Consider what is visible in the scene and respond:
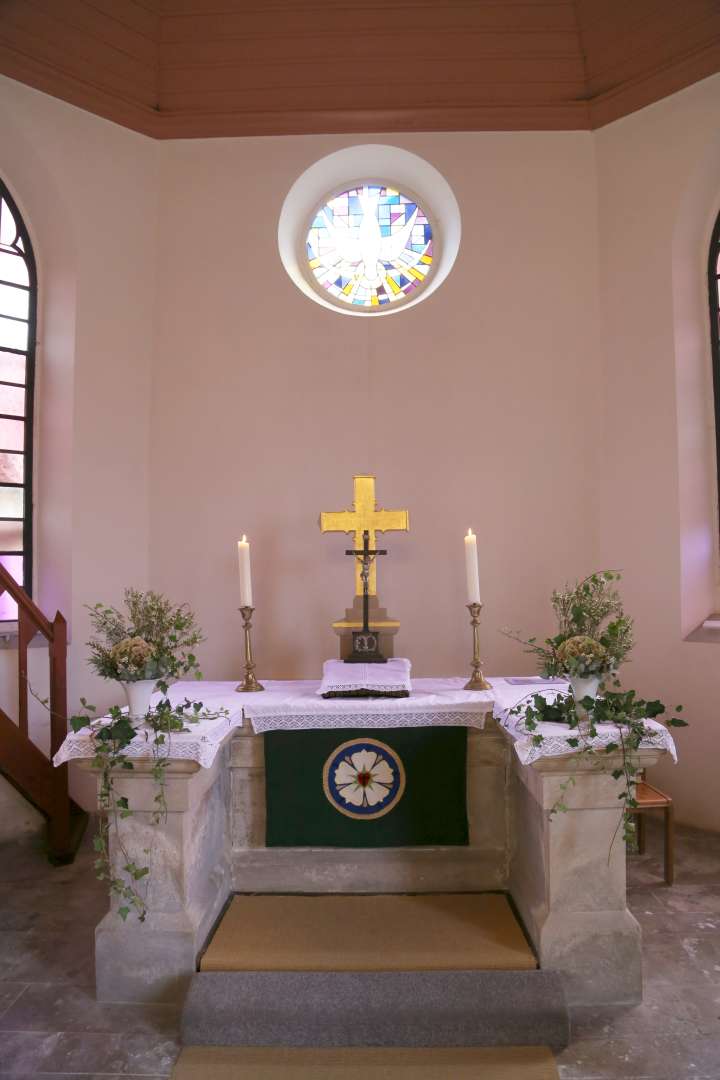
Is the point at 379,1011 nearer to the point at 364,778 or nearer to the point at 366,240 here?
the point at 364,778

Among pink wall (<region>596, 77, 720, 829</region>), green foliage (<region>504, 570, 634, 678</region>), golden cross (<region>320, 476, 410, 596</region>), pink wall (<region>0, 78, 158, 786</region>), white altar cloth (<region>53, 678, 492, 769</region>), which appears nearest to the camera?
green foliage (<region>504, 570, 634, 678</region>)

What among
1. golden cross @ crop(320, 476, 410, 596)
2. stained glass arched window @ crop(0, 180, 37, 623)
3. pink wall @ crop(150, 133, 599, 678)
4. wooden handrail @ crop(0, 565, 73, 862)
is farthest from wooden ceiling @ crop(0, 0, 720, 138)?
wooden handrail @ crop(0, 565, 73, 862)

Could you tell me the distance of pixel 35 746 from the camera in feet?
14.6

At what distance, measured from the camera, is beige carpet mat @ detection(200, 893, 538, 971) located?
295 centimetres

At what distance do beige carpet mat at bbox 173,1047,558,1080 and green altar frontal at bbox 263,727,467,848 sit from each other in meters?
1.03

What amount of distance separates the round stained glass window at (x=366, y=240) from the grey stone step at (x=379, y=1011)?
14.9ft

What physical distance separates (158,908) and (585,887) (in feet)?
5.63

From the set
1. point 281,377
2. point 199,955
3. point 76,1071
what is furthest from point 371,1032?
point 281,377

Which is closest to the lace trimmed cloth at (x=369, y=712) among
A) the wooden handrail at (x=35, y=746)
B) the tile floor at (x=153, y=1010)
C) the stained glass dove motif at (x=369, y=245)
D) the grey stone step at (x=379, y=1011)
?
the grey stone step at (x=379, y=1011)

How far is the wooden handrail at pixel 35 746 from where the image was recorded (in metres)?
4.36

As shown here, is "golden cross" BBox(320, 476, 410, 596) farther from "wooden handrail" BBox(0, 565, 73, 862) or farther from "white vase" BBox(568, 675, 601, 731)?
"wooden handrail" BBox(0, 565, 73, 862)

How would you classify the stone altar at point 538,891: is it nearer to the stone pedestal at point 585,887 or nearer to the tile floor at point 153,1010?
the stone pedestal at point 585,887

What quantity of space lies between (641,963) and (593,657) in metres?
1.19

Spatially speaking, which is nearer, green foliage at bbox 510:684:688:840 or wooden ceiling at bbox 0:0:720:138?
green foliage at bbox 510:684:688:840
